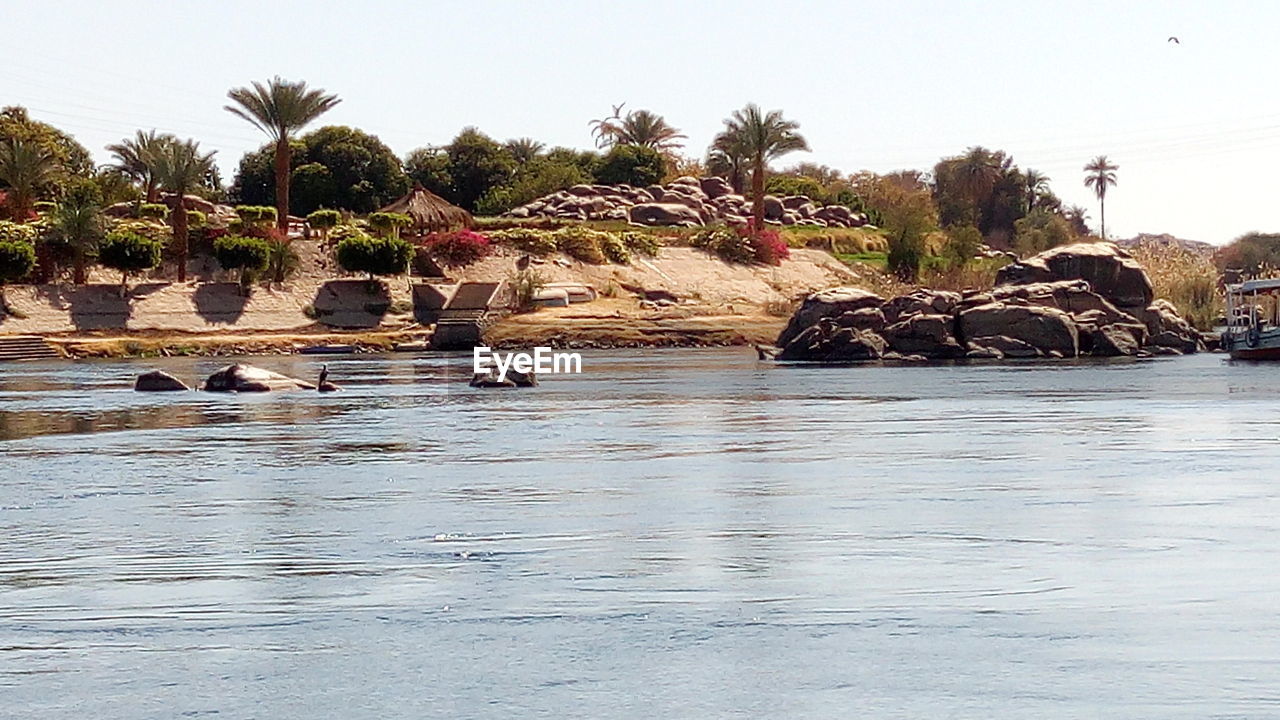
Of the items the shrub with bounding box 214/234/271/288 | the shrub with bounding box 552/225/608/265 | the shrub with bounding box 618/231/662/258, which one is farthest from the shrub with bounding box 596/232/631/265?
the shrub with bounding box 214/234/271/288

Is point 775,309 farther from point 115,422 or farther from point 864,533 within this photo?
point 864,533

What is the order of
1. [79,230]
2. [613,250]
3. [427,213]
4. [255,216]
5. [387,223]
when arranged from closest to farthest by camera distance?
1. [79,230]
2. [387,223]
3. [255,216]
4. [427,213]
5. [613,250]

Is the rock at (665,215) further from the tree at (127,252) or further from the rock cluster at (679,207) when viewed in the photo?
the tree at (127,252)

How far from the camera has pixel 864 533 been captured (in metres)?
15.4

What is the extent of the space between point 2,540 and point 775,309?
6247cm

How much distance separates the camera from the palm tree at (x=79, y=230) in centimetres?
7069

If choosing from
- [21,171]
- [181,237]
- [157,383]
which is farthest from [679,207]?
[157,383]

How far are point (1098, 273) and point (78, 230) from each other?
37414 millimetres

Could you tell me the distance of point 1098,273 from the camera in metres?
64.1

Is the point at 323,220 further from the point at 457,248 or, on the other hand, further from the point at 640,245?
the point at 640,245

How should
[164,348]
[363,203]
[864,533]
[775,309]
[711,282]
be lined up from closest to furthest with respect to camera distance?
[864,533] → [164,348] → [775,309] → [711,282] → [363,203]

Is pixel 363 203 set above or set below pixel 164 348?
above

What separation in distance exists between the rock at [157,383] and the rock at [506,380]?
6.49m

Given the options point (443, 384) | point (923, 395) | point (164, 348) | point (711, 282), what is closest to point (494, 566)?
point (923, 395)
